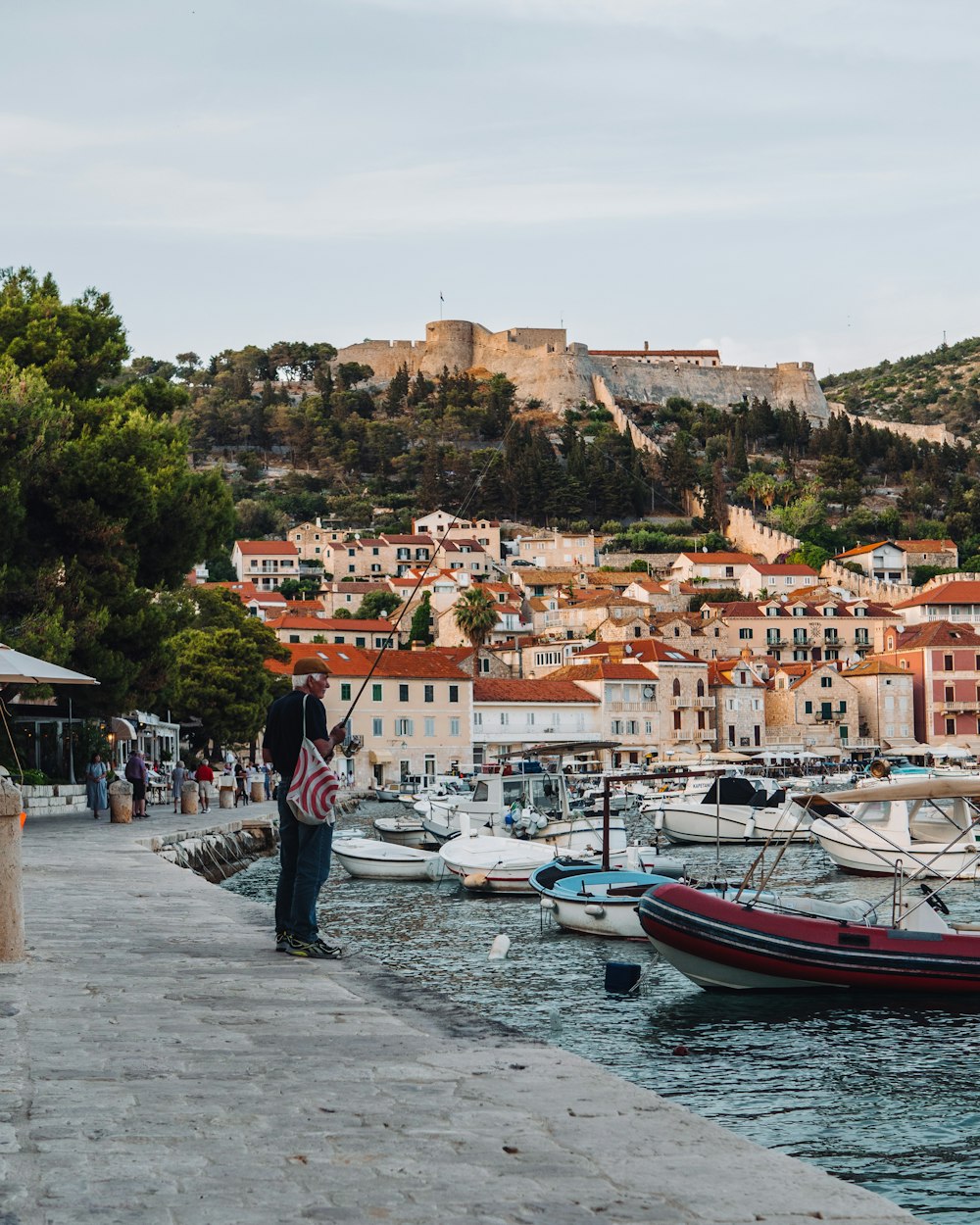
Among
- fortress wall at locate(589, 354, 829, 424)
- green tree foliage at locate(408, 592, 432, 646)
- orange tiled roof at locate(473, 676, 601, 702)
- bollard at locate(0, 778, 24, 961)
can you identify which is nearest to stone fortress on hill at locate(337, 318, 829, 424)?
fortress wall at locate(589, 354, 829, 424)

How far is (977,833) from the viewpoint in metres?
38.0

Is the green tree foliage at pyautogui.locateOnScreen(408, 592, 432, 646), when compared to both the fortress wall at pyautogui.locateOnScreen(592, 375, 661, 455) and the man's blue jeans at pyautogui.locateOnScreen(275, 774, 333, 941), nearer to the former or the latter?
the fortress wall at pyautogui.locateOnScreen(592, 375, 661, 455)

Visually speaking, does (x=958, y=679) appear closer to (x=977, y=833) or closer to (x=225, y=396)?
(x=977, y=833)

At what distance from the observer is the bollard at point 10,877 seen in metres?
8.73

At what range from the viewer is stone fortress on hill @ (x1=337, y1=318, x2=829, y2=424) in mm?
178250

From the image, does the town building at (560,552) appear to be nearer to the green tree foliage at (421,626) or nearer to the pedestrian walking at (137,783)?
the green tree foliage at (421,626)

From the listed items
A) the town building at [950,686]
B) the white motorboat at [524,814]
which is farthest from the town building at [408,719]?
the white motorboat at [524,814]

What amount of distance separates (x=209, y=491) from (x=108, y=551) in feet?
11.3

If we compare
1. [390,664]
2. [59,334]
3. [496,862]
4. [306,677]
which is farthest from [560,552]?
[306,677]

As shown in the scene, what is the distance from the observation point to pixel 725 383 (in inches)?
7323

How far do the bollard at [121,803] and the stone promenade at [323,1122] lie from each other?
64.4 ft

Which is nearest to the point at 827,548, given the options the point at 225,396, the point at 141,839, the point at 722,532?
the point at 722,532

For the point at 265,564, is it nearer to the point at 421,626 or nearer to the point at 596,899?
the point at 421,626

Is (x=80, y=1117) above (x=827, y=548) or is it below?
below
